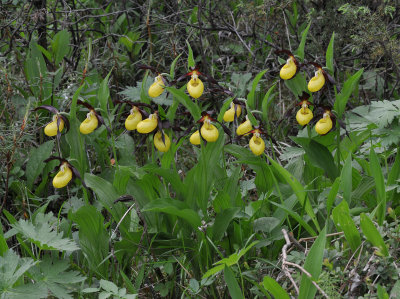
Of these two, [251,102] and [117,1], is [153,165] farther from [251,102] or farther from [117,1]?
[117,1]

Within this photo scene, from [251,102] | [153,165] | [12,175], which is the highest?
[251,102]

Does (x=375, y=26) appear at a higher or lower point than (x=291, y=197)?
higher

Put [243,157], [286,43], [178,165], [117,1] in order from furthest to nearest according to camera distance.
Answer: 1. [117,1]
2. [286,43]
3. [178,165]
4. [243,157]

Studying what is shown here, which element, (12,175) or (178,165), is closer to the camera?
(12,175)

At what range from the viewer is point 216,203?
201 cm

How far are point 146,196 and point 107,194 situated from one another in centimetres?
16

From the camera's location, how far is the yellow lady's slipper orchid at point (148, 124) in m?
1.93

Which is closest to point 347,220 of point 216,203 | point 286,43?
point 216,203

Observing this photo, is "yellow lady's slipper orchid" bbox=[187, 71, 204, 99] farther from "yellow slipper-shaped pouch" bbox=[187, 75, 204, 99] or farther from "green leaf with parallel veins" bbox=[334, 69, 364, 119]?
"green leaf with parallel veins" bbox=[334, 69, 364, 119]

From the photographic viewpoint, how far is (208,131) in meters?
1.90

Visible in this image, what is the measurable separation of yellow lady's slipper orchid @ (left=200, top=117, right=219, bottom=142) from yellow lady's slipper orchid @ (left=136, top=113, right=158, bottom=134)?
0.19 m

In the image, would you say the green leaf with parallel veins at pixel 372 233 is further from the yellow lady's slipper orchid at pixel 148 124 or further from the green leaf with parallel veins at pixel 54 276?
the green leaf with parallel veins at pixel 54 276

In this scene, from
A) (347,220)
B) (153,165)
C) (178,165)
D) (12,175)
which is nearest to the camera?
(347,220)

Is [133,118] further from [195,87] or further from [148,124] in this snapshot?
[195,87]
